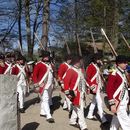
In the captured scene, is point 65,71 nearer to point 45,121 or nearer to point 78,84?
point 45,121

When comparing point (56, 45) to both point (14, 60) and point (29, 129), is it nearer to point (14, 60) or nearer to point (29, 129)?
point (14, 60)

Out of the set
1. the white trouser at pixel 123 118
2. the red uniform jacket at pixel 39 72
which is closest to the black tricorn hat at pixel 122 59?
the white trouser at pixel 123 118

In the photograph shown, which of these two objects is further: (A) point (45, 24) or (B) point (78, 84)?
(A) point (45, 24)

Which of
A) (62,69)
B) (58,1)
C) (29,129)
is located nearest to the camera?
(29,129)

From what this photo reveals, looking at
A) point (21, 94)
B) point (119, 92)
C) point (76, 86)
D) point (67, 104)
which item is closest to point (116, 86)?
point (119, 92)

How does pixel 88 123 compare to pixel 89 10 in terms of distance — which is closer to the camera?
pixel 88 123

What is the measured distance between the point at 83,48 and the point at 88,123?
2797cm

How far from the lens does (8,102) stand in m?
8.96

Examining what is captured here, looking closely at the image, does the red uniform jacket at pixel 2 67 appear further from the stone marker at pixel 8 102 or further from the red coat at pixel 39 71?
the stone marker at pixel 8 102

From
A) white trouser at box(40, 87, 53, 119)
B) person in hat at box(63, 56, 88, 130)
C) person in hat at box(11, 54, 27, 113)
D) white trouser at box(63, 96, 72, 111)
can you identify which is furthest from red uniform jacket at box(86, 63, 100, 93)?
person in hat at box(11, 54, 27, 113)

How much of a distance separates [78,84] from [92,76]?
1649mm

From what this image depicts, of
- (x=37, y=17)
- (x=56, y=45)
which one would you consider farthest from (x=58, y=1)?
(x=56, y=45)

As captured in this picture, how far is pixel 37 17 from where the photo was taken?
31.8 m

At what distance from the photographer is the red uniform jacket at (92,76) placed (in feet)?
41.8
